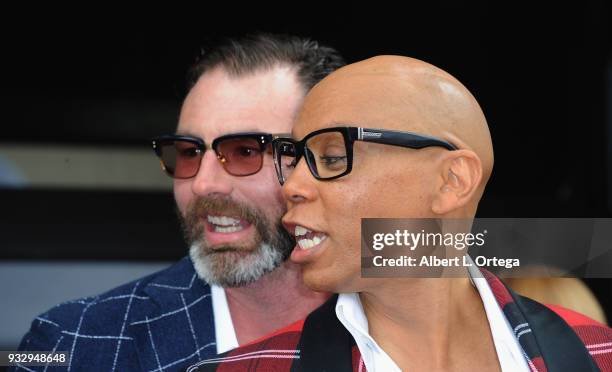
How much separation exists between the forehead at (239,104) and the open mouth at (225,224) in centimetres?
21

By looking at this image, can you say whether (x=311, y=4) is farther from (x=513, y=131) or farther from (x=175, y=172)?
(x=175, y=172)

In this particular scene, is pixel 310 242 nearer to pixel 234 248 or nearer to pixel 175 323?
pixel 234 248

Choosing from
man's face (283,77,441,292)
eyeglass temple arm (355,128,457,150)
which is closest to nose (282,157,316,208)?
man's face (283,77,441,292)

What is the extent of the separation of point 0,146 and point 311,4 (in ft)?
6.85

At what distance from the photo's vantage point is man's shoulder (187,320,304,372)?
173 centimetres

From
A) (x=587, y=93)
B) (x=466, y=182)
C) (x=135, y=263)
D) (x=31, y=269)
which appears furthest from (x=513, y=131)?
(x=466, y=182)

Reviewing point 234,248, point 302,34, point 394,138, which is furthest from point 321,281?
point 302,34

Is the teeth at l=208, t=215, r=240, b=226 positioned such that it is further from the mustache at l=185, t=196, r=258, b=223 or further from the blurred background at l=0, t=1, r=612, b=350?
the blurred background at l=0, t=1, r=612, b=350

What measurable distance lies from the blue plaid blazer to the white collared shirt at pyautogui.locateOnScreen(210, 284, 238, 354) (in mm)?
18

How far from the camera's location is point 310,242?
1.67 m

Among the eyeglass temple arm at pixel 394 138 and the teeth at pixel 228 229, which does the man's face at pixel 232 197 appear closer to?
the teeth at pixel 228 229

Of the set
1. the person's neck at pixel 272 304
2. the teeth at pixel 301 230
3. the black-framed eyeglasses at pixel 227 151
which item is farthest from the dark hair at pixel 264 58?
the teeth at pixel 301 230

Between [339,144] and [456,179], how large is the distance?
0.25 metres

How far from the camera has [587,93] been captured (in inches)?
195
